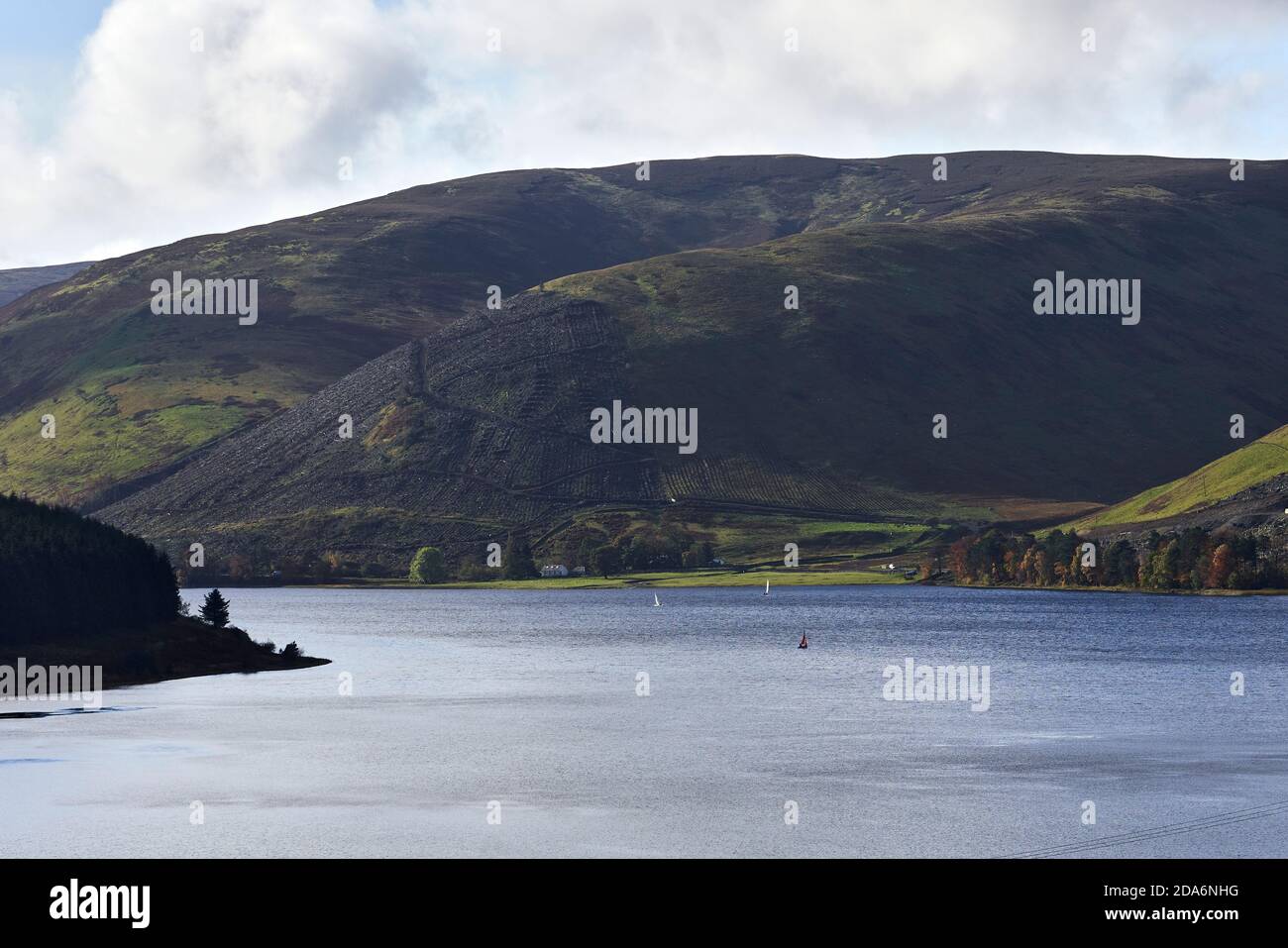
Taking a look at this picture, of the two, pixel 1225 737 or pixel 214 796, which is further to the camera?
pixel 1225 737

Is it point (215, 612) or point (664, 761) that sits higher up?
point (215, 612)

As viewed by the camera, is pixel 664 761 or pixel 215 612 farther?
pixel 215 612

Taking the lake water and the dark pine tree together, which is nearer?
the lake water

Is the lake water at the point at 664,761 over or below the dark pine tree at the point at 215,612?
below

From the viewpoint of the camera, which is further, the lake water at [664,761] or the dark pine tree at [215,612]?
the dark pine tree at [215,612]

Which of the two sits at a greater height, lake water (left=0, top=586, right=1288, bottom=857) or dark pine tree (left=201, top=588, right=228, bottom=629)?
dark pine tree (left=201, top=588, right=228, bottom=629)
